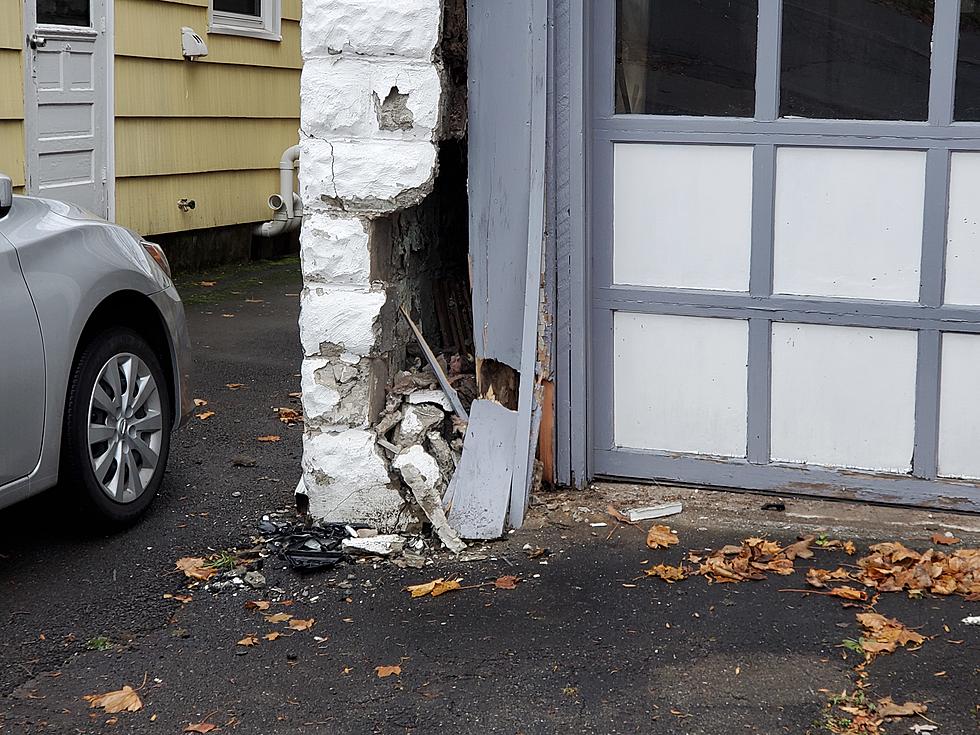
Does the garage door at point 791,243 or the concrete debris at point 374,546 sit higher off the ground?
the garage door at point 791,243

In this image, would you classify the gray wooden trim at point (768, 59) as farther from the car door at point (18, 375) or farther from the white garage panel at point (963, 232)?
the car door at point (18, 375)

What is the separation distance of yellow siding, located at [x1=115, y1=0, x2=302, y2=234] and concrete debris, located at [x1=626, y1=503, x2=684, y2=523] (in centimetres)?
628

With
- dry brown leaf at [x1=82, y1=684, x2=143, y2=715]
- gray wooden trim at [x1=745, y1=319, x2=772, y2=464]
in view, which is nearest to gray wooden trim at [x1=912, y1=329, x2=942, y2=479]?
gray wooden trim at [x1=745, y1=319, x2=772, y2=464]

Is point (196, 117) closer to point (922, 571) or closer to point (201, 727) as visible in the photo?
point (922, 571)

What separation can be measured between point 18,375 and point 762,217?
2.62 meters

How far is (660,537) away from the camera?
4.86 m

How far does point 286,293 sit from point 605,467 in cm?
597

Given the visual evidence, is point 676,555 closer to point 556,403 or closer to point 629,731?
point 556,403

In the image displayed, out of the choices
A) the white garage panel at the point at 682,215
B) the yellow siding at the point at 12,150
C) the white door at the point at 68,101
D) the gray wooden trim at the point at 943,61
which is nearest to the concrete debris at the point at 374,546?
the white garage panel at the point at 682,215

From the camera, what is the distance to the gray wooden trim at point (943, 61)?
184 inches

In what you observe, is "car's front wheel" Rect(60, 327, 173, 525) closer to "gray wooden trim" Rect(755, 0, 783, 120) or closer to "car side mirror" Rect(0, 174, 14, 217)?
"car side mirror" Rect(0, 174, 14, 217)

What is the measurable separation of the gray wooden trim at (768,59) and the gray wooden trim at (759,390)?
2.53 ft

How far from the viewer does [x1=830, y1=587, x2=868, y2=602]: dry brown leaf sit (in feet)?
14.2

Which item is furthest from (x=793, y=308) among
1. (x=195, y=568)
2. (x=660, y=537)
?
(x=195, y=568)
